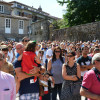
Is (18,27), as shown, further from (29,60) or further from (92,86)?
(92,86)

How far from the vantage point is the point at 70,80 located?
11.4ft

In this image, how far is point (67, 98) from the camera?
338cm

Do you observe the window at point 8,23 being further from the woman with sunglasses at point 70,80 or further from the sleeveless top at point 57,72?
the woman with sunglasses at point 70,80

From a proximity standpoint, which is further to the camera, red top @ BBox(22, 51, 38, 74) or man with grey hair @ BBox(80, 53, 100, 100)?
red top @ BBox(22, 51, 38, 74)

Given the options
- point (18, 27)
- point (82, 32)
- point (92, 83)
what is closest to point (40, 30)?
point (18, 27)

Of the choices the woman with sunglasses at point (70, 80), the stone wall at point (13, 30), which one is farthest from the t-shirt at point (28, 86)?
the stone wall at point (13, 30)

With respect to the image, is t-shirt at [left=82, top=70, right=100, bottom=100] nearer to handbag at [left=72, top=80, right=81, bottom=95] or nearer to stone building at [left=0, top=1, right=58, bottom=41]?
handbag at [left=72, top=80, right=81, bottom=95]

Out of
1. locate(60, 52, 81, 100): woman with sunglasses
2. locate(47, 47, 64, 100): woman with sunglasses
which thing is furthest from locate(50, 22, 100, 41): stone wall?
locate(60, 52, 81, 100): woman with sunglasses

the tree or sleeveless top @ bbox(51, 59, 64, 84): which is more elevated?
the tree

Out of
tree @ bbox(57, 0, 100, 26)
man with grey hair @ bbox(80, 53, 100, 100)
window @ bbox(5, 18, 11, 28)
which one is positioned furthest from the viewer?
window @ bbox(5, 18, 11, 28)

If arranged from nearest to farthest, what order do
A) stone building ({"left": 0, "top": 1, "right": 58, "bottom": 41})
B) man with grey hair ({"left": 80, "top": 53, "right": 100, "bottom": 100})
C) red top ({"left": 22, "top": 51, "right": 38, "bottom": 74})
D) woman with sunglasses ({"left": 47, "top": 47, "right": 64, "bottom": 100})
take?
man with grey hair ({"left": 80, "top": 53, "right": 100, "bottom": 100}) → red top ({"left": 22, "top": 51, "right": 38, "bottom": 74}) → woman with sunglasses ({"left": 47, "top": 47, "right": 64, "bottom": 100}) → stone building ({"left": 0, "top": 1, "right": 58, "bottom": 41})

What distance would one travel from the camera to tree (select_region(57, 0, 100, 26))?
26016 millimetres

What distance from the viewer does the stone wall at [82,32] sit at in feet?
59.1

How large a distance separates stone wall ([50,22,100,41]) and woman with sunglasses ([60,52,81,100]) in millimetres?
15275
